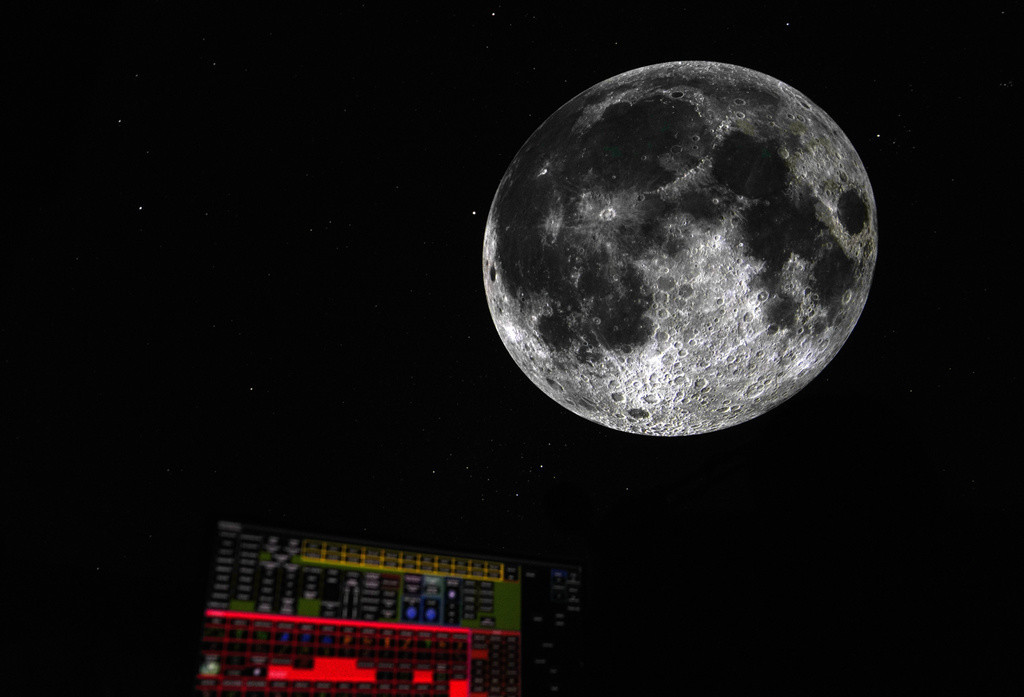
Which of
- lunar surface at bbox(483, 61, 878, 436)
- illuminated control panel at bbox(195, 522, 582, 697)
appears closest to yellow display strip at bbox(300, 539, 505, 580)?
illuminated control panel at bbox(195, 522, 582, 697)

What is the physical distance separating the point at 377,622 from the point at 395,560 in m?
0.13

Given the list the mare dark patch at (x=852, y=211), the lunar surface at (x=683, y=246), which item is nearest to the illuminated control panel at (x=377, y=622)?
the lunar surface at (x=683, y=246)

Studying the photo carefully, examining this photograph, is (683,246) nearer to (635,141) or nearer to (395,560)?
(635,141)

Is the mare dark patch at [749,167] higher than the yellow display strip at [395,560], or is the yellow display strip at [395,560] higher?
the mare dark patch at [749,167]

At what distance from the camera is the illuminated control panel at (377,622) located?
1.22 metres

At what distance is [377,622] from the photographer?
4.48 ft

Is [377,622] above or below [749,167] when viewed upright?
below

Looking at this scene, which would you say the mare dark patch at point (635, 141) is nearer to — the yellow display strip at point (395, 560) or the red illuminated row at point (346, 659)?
the yellow display strip at point (395, 560)

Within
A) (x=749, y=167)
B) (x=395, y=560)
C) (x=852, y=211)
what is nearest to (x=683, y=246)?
(x=749, y=167)

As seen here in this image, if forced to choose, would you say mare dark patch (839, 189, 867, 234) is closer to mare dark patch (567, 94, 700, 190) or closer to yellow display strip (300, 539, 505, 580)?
mare dark patch (567, 94, 700, 190)

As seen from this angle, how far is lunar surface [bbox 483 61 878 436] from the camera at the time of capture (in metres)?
1.36

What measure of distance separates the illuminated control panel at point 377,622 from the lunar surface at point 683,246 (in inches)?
20.4

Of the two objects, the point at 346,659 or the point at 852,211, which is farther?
the point at 852,211

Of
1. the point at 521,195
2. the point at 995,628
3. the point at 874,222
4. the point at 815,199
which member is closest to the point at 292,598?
the point at 521,195
